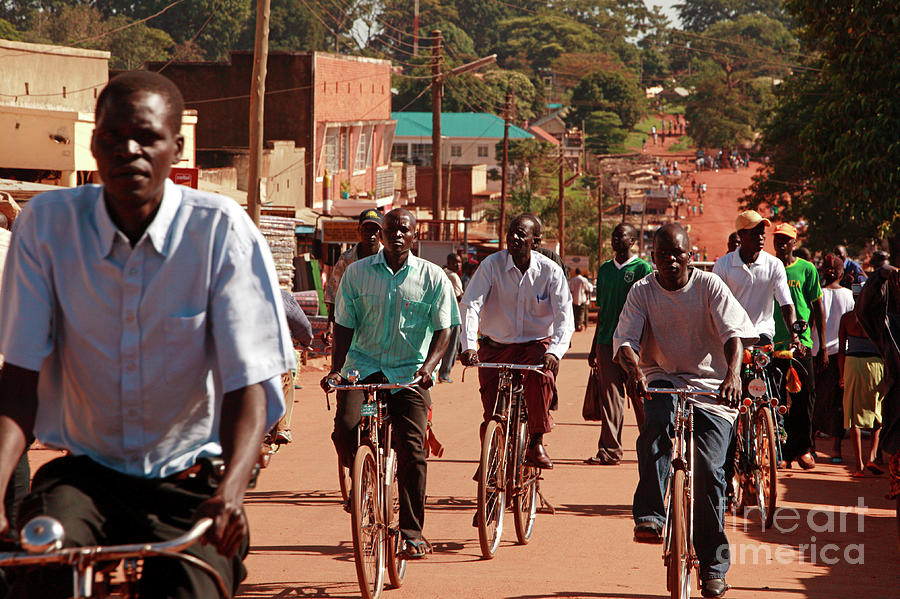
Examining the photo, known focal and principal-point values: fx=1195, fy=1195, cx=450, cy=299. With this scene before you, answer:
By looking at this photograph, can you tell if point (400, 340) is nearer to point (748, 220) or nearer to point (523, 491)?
point (523, 491)

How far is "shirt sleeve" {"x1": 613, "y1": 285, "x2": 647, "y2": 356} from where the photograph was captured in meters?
6.41

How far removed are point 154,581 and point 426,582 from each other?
4250 mm

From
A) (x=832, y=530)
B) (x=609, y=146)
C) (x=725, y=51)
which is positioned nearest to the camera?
(x=832, y=530)

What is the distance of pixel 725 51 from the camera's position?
15175 cm

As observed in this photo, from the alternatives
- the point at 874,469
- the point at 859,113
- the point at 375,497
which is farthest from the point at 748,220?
the point at 859,113

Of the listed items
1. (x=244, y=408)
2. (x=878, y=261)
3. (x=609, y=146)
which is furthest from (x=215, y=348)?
(x=609, y=146)

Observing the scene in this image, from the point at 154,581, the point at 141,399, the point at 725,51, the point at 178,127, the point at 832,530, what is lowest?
the point at 832,530

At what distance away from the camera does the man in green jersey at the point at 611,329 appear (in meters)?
10.9

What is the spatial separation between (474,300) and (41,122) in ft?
55.3

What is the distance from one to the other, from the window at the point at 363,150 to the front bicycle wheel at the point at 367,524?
4018cm

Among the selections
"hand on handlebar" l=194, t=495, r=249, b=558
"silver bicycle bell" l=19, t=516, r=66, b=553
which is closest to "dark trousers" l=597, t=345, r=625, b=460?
"hand on handlebar" l=194, t=495, r=249, b=558

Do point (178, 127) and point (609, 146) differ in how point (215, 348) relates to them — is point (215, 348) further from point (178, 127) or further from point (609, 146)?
point (609, 146)

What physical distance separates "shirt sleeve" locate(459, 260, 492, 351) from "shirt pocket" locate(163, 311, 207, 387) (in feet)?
17.1

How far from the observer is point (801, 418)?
10.7 meters
